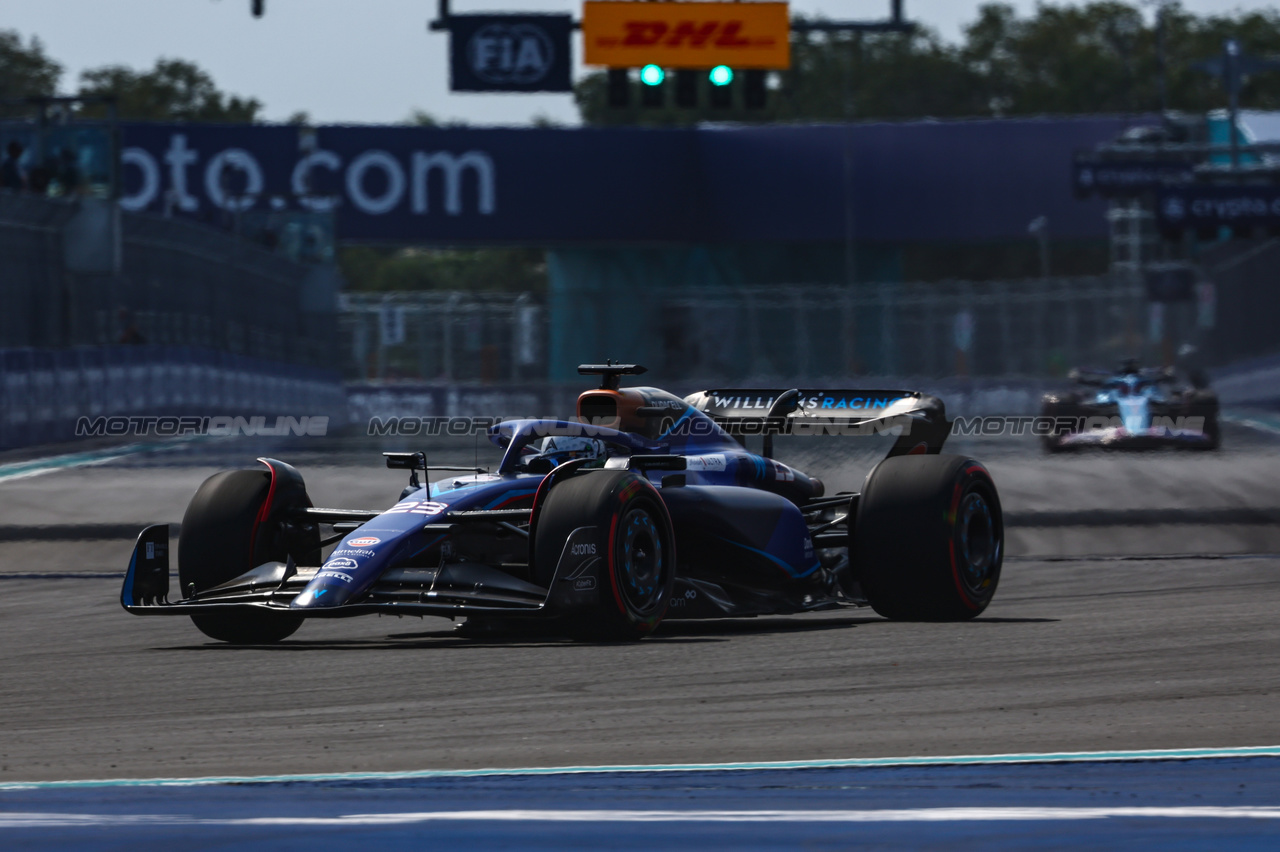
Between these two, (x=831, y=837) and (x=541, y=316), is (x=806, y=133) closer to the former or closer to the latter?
(x=541, y=316)

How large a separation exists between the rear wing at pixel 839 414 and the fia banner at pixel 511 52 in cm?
1585

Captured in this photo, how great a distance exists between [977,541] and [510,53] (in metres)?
18.1

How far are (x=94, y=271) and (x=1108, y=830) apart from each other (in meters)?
23.8

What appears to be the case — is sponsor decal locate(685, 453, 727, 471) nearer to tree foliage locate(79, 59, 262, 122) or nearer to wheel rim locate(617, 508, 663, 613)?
wheel rim locate(617, 508, 663, 613)

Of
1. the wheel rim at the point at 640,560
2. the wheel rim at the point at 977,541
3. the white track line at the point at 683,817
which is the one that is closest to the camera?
the white track line at the point at 683,817

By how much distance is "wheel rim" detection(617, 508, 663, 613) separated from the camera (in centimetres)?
883

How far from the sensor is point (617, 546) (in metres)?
8.73

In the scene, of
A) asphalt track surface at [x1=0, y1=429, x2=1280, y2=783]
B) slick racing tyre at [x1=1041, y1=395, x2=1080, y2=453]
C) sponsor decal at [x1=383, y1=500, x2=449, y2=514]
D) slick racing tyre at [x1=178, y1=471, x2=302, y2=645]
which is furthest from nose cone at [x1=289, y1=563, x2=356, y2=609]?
slick racing tyre at [x1=1041, y1=395, x2=1080, y2=453]

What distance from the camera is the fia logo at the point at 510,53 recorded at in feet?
88.1

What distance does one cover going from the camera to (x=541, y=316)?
118 feet

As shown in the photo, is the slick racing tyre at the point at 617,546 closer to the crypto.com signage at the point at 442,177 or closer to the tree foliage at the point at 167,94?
the crypto.com signage at the point at 442,177

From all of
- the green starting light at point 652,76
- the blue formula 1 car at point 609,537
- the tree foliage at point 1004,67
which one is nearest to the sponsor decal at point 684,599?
the blue formula 1 car at point 609,537

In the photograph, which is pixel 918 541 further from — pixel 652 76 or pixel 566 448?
pixel 652 76

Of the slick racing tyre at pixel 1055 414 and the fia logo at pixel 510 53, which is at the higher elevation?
the fia logo at pixel 510 53
